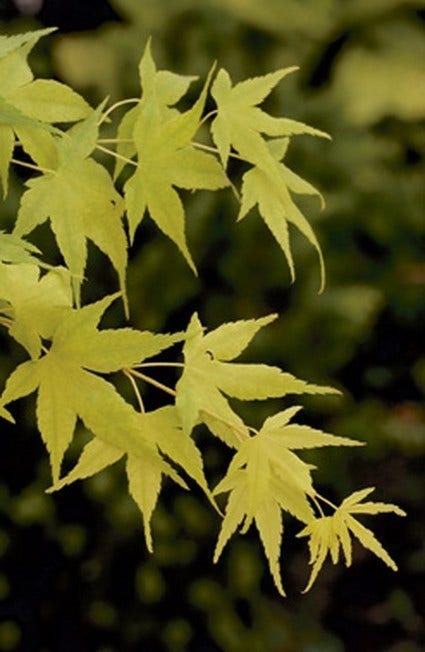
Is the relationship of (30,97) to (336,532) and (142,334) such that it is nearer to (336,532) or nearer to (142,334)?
(142,334)

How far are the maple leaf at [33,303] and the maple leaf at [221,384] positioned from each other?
0.08 meters

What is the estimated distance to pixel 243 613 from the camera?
2707 millimetres

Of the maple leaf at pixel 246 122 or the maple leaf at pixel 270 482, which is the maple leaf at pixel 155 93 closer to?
the maple leaf at pixel 246 122

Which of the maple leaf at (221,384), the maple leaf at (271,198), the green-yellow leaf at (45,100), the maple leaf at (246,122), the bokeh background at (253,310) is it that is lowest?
the bokeh background at (253,310)

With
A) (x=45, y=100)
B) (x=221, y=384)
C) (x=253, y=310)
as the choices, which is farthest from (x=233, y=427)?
A: (x=253, y=310)

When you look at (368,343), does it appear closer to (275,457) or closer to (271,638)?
(271,638)

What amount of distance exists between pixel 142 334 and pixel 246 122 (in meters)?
0.23

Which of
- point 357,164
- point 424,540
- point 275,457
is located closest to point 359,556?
point 424,540

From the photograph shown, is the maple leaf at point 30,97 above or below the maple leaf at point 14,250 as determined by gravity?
above

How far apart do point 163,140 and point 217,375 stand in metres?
0.17

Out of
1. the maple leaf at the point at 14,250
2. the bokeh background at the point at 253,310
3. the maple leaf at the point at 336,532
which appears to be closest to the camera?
the maple leaf at the point at 14,250

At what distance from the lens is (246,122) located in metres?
1.08

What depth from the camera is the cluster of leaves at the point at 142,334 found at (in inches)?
36.5

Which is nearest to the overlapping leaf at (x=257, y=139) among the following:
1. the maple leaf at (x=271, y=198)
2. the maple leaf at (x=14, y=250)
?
the maple leaf at (x=271, y=198)
